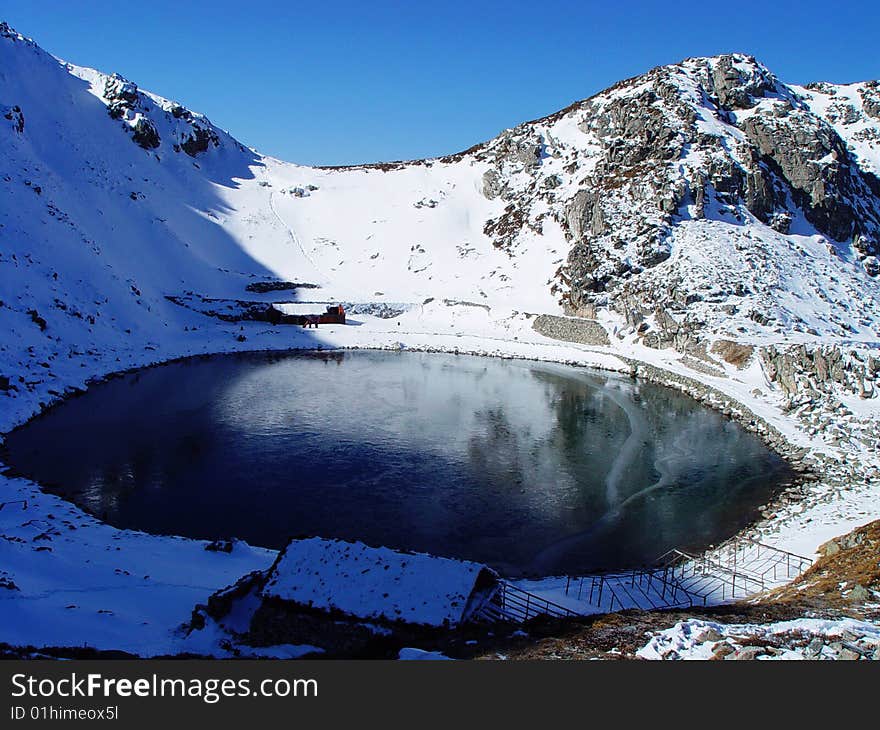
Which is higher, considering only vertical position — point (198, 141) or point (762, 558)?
point (198, 141)

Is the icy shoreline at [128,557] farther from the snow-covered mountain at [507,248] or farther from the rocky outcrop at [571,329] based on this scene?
the rocky outcrop at [571,329]

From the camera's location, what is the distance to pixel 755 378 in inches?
1747

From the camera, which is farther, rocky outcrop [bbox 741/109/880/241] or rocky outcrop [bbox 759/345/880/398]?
rocky outcrop [bbox 741/109/880/241]

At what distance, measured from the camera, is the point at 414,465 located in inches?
1184

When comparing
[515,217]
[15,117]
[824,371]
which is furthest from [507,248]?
[15,117]

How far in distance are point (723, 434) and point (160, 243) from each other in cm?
6001

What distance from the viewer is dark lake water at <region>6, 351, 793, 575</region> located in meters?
23.9

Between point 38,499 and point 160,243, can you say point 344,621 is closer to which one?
point 38,499

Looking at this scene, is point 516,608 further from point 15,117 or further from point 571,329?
point 15,117

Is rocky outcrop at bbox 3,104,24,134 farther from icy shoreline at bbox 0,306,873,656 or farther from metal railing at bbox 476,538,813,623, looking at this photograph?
metal railing at bbox 476,538,813,623

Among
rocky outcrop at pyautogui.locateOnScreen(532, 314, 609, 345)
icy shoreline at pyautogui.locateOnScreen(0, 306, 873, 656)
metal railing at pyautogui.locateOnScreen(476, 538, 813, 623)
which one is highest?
rocky outcrop at pyautogui.locateOnScreen(532, 314, 609, 345)

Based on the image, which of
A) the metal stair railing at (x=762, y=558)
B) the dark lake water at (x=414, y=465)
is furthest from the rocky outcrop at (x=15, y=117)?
the metal stair railing at (x=762, y=558)

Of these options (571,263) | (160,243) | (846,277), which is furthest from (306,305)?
(846,277)

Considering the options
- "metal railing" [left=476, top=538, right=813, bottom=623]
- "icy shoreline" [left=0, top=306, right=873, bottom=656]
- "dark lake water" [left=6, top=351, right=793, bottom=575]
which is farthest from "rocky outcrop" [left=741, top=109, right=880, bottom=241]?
"metal railing" [left=476, top=538, right=813, bottom=623]
